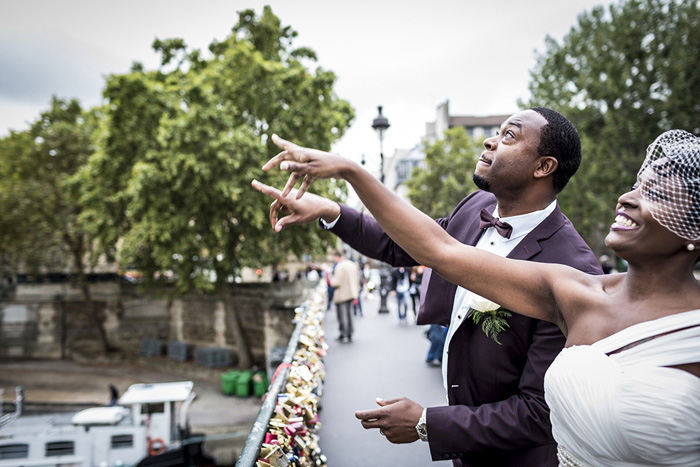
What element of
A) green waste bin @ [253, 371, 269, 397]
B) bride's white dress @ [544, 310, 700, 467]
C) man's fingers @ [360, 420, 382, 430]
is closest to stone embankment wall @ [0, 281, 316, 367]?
green waste bin @ [253, 371, 269, 397]

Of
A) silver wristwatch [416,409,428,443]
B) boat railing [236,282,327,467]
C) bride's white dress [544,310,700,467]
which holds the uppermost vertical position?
bride's white dress [544,310,700,467]

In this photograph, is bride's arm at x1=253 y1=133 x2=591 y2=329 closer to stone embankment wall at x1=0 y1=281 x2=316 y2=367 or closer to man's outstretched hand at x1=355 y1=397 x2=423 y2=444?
man's outstretched hand at x1=355 y1=397 x2=423 y2=444

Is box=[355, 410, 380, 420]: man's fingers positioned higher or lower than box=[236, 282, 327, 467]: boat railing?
higher

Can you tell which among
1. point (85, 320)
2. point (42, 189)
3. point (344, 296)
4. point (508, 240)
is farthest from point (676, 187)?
point (85, 320)

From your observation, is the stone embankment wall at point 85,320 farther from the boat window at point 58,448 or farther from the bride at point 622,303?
the bride at point 622,303

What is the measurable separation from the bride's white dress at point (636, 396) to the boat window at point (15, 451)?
1540 cm

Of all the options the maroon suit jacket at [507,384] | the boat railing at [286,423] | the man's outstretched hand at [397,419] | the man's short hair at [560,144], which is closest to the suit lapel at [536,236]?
the maroon suit jacket at [507,384]

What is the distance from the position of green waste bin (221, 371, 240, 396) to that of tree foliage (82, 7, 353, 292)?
422 centimetres

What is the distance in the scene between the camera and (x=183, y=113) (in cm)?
1569

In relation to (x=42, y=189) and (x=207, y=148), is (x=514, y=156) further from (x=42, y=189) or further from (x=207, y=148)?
(x=42, y=189)

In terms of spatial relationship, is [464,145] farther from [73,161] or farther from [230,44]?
[73,161]

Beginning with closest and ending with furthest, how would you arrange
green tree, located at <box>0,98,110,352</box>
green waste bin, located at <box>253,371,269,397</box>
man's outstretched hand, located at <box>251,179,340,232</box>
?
man's outstretched hand, located at <box>251,179,340,232</box> → green waste bin, located at <box>253,371,269,397</box> → green tree, located at <box>0,98,110,352</box>

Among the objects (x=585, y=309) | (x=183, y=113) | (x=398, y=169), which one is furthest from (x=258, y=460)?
(x=398, y=169)

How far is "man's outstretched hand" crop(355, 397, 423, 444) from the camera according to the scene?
177 centimetres
